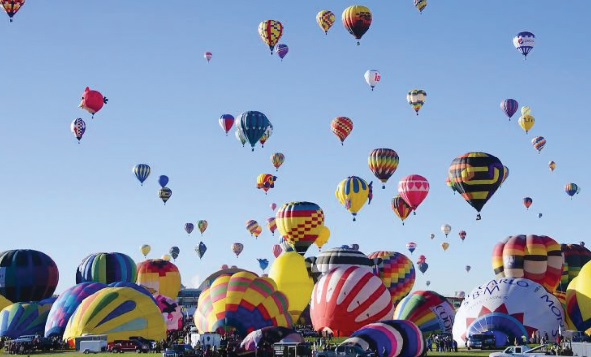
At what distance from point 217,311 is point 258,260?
210ft

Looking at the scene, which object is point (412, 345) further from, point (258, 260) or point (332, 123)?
point (258, 260)

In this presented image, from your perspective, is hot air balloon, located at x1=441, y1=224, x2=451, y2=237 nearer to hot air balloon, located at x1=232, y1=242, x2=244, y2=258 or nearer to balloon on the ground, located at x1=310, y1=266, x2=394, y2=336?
hot air balloon, located at x1=232, y1=242, x2=244, y2=258

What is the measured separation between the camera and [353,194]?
69875mm

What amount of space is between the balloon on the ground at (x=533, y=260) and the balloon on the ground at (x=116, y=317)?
22776 millimetres

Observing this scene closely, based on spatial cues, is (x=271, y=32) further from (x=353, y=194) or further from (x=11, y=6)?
(x=11, y=6)

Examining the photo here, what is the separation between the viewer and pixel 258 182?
84.3 m

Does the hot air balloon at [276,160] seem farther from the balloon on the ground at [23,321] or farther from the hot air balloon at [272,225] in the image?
the balloon on the ground at [23,321]

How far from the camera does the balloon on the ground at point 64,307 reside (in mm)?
44188

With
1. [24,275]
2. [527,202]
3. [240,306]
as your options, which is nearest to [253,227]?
[527,202]

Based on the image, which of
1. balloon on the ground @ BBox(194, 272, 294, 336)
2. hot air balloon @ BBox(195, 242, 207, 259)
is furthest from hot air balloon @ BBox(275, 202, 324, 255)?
hot air balloon @ BBox(195, 242, 207, 259)

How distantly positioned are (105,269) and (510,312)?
28.4 metres

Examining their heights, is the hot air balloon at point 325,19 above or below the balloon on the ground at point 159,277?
above

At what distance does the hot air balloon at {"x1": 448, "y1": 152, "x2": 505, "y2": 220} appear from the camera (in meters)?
53.4

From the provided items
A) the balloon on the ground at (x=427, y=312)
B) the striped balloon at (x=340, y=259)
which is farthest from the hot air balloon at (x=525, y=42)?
the balloon on the ground at (x=427, y=312)
